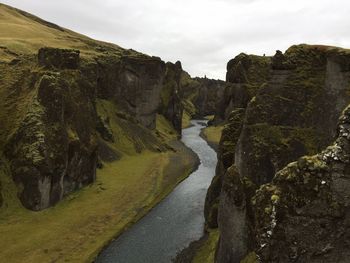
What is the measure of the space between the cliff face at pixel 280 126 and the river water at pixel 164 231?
15.0 metres

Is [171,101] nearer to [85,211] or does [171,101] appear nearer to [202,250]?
[85,211]

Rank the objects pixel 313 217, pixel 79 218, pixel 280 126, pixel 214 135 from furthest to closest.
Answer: pixel 214 135
pixel 79 218
pixel 280 126
pixel 313 217

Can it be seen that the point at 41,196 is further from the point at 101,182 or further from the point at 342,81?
the point at 342,81

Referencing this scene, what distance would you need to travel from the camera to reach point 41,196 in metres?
69.6

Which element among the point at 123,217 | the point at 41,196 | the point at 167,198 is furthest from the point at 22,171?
the point at 167,198

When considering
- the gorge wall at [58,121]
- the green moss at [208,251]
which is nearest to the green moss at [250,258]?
the green moss at [208,251]

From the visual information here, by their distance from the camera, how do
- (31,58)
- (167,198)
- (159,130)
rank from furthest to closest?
(159,130), (31,58), (167,198)

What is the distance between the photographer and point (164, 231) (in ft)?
213

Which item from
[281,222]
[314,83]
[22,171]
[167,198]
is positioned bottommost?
[167,198]

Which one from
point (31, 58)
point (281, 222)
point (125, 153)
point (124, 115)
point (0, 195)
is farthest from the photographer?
point (124, 115)

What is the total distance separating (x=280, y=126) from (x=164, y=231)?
27298 millimetres

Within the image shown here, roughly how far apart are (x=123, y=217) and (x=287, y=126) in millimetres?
33925

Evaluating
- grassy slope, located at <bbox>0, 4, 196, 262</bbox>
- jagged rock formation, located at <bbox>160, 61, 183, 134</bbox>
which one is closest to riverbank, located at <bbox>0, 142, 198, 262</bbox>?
grassy slope, located at <bbox>0, 4, 196, 262</bbox>

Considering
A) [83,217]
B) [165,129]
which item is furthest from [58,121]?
[165,129]
